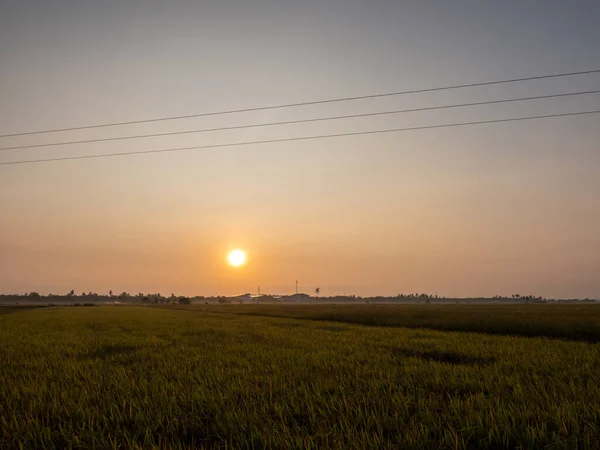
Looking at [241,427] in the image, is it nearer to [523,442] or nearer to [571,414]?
[523,442]

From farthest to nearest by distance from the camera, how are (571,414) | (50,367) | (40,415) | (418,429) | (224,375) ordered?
(50,367) → (224,375) → (40,415) → (571,414) → (418,429)

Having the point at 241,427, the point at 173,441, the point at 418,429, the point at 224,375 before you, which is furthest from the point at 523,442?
the point at 224,375

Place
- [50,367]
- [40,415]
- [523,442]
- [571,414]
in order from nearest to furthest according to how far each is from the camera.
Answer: [523,442], [571,414], [40,415], [50,367]

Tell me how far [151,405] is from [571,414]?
619 cm

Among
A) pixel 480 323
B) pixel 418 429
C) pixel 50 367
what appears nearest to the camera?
pixel 418 429

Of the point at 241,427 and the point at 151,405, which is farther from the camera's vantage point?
the point at 151,405

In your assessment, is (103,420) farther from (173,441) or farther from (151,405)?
(173,441)

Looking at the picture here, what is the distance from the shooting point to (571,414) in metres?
5.12

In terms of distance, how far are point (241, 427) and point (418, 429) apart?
7.44ft

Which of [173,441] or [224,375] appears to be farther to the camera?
[224,375]

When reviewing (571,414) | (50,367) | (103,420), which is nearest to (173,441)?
(103,420)

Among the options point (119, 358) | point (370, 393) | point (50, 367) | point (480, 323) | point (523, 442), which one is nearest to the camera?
point (523, 442)

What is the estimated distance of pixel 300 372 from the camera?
347 inches

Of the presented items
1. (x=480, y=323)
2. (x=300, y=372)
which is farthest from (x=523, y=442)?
(x=480, y=323)
